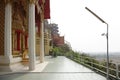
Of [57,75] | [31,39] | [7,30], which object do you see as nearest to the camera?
[57,75]

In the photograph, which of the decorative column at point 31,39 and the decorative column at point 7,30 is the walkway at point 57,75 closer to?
the decorative column at point 31,39

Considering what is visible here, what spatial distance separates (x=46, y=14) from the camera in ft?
99.2

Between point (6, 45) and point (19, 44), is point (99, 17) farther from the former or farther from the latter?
point (19, 44)

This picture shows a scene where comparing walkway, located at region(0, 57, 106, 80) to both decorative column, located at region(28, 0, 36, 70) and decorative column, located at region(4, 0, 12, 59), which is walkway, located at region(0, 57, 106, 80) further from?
decorative column, located at region(4, 0, 12, 59)

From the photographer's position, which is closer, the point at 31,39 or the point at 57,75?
the point at 57,75

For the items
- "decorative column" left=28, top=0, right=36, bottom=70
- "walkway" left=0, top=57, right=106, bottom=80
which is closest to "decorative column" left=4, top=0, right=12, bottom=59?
"decorative column" left=28, top=0, right=36, bottom=70

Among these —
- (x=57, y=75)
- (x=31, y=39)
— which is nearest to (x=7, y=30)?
(x=31, y=39)

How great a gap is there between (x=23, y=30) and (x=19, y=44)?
4.09 feet

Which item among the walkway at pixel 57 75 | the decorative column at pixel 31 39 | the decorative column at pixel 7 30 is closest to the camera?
the walkway at pixel 57 75

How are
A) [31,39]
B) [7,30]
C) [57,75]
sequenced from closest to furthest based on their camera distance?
[57,75], [7,30], [31,39]

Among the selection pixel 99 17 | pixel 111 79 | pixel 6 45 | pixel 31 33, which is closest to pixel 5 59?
pixel 6 45

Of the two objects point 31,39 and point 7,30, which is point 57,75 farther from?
point 7,30

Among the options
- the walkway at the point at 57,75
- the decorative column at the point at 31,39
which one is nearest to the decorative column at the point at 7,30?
the decorative column at the point at 31,39

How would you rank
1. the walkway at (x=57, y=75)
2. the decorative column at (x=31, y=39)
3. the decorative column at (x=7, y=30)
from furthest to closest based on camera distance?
the decorative column at (x=31, y=39)
the decorative column at (x=7, y=30)
the walkway at (x=57, y=75)
